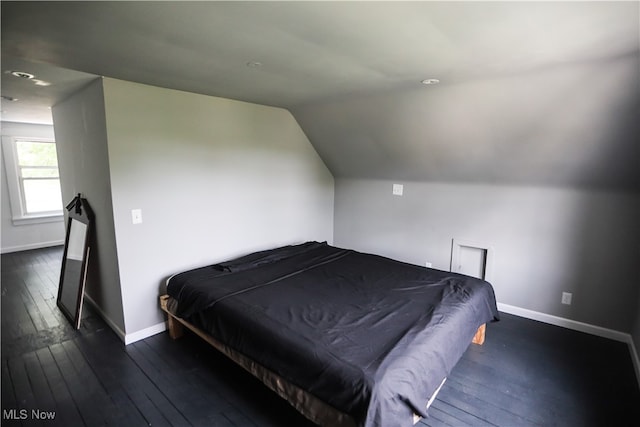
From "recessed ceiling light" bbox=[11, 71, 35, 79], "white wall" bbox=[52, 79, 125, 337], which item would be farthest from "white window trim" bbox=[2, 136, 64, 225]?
"recessed ceiling light" bbox=[11, 71, 35, 79]

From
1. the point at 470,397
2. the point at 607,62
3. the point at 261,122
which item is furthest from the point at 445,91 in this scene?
the point at 470,397

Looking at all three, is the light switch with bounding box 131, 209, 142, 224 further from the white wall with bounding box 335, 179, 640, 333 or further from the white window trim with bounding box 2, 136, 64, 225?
the white window trim with bounding box 2, 136, 64, 225

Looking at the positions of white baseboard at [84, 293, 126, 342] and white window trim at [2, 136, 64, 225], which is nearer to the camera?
white baseboard at [84, 293, 126, 342]

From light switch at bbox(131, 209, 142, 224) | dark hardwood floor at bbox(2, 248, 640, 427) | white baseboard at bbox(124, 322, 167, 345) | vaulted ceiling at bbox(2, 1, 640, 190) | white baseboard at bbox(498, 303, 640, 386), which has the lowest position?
dark hardwood floor at bbox(2, 248, 640, 427)

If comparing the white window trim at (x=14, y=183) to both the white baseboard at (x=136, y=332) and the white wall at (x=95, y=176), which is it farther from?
the white baseboard at (x=136, y=332)

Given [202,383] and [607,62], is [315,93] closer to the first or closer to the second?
[607,62]

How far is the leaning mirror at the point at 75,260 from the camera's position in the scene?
2914mm

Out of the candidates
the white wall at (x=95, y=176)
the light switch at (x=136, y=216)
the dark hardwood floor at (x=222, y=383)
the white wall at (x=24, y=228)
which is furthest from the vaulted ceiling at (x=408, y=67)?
the white wall at (x=24, y=228)

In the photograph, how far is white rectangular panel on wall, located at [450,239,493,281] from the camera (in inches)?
130

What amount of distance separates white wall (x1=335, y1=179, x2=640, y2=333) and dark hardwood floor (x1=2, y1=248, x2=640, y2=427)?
316 millimetres

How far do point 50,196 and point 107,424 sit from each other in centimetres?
530

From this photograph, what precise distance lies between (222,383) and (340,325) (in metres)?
0.95

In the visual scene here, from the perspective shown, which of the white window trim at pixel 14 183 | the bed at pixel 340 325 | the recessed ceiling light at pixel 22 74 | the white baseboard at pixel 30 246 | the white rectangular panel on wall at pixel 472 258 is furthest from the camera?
the white baseboard at pixel 30 246

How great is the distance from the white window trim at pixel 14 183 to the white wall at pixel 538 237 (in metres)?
5.66
